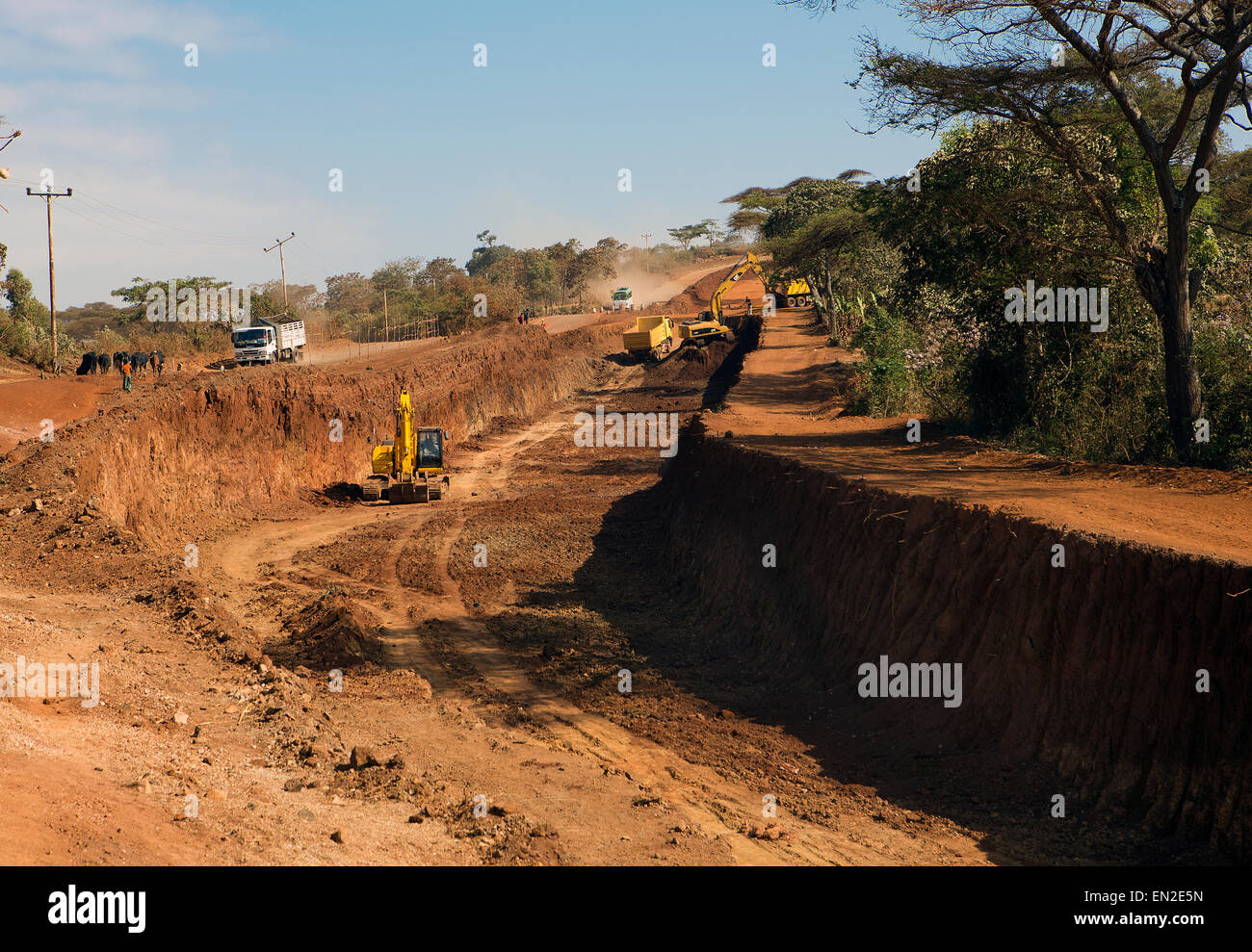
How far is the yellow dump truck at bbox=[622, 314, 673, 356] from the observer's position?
53812mm

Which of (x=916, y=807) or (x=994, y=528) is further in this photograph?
(x=994, y=528)

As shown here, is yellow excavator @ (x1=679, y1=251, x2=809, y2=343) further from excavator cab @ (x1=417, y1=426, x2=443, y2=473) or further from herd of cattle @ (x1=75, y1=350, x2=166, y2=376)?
herd of cattle @ (x1=75, y1=350, x2=166, y2=376)

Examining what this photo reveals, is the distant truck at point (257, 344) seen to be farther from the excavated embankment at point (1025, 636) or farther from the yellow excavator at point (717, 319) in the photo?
the excavated embankment at point (1025, 636)

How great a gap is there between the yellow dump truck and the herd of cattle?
24542mm

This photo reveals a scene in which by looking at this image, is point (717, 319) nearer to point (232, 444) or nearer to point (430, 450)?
point (430, 450)

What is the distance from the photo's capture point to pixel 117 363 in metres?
37.3

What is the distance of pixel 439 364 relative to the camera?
41344 millimetres

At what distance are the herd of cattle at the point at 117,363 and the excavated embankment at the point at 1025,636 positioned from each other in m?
29.9

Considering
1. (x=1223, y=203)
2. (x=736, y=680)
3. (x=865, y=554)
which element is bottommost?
(x=736, y=680)

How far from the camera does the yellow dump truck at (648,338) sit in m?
53.8

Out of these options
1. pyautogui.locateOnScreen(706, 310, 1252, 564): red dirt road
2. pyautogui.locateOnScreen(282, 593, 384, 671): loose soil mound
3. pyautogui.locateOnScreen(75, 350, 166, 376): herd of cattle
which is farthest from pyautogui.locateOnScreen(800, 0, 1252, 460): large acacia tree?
pyautogui.locateOnScreen(75, 350, 166, 376): herd of cattle
